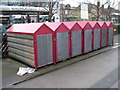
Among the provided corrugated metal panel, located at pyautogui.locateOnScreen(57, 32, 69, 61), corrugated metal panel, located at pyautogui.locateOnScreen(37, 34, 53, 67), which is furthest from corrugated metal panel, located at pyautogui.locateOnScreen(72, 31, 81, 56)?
corrugated metal panel, located at pyautogui.locateOnScreen(37, 34, 53, 67)

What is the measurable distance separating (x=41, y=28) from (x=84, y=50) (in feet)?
10.3

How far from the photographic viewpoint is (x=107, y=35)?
9.09m

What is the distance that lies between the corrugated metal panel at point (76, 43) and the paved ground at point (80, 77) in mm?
980

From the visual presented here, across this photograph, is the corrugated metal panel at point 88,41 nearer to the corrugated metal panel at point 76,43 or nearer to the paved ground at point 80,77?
the corrugated metal panel at point 76,43

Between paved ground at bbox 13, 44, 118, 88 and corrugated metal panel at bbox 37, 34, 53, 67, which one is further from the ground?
corrugated metal panel at bbox 37, 34, 53, 67

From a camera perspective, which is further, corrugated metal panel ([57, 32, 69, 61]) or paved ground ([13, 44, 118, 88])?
corrugated metal panel ([57, 32, 69, 61])

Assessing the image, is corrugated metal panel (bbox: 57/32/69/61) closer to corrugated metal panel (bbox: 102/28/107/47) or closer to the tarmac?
the tarmac

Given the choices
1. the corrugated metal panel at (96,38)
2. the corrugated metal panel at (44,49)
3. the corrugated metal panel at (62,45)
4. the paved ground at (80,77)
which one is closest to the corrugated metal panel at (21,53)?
the corrugated metal panel at (44,49)

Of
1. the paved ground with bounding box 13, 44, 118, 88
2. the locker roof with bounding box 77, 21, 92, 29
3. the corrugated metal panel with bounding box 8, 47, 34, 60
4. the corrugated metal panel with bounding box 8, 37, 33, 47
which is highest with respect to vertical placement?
the locker roof with bounding box 77, 21, 92, 29

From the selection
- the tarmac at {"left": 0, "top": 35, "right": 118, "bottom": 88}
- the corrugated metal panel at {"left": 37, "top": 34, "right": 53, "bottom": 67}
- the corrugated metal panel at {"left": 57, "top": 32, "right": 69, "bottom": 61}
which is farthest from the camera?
the corrugated metal panel at {"left": 57, "top": 32, "right": 69, "bottom": 61}

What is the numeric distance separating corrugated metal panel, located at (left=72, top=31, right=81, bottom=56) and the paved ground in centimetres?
98

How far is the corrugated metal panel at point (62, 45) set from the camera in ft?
19.2

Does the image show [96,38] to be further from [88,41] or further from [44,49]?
[44,49]

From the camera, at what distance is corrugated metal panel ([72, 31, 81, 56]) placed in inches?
258
